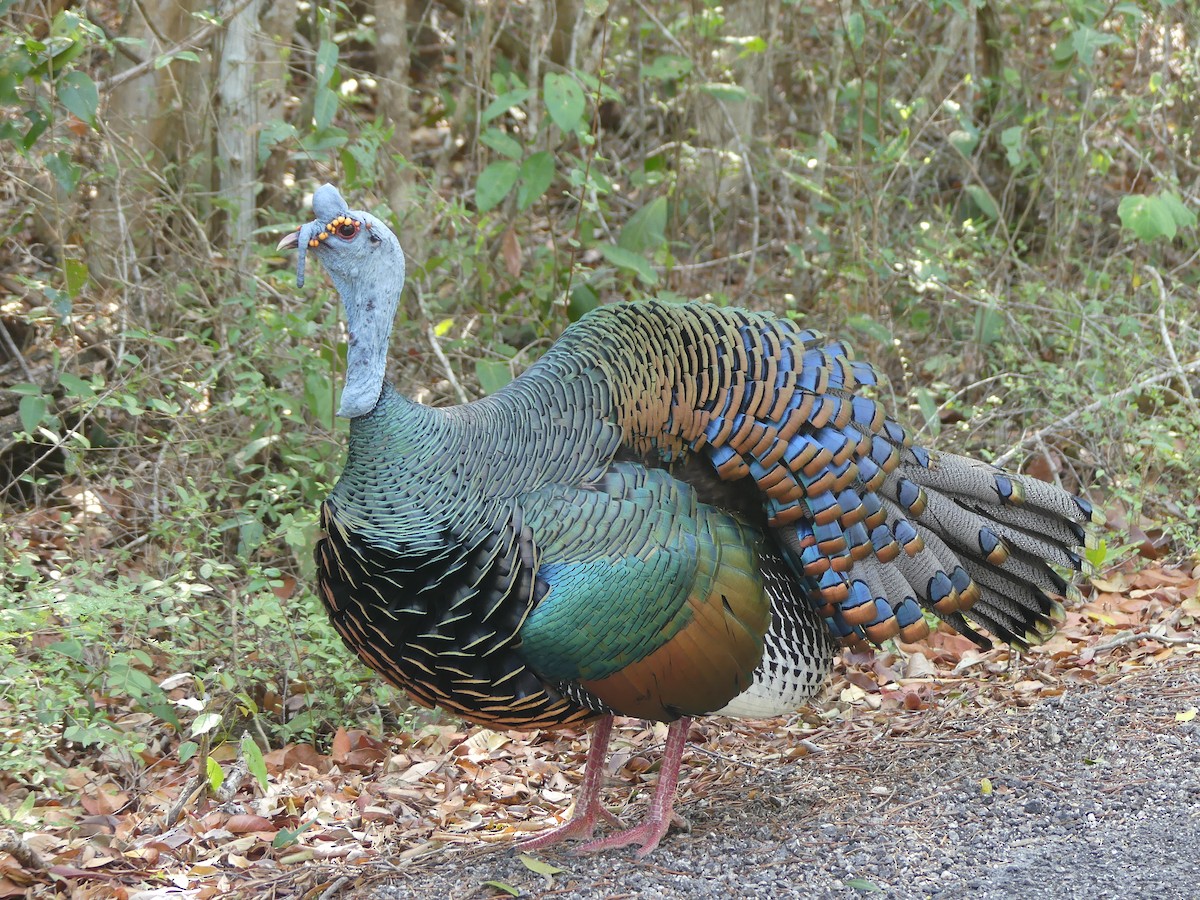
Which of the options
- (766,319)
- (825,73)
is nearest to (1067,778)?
(766,319)

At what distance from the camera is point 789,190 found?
8.47 meters

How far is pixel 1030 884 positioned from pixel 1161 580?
274 centimetres

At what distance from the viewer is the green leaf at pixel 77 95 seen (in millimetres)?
5000

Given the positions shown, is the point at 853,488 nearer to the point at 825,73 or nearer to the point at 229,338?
the point at 229,338

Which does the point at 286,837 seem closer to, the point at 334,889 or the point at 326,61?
the point at 334,889

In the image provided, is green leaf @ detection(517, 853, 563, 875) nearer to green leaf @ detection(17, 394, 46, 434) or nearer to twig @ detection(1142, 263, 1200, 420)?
green leaf @ detection(17, 394, 46, 434)

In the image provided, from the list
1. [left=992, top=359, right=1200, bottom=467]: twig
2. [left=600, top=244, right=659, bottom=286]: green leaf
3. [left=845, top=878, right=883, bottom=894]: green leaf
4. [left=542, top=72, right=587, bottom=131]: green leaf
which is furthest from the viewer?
[left=600, top=244, right=659, bottom=286]: green leaf

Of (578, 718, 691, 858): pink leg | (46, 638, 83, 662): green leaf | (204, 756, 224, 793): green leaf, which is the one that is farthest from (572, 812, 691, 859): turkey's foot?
(46, 638, 83, 662): green leaf

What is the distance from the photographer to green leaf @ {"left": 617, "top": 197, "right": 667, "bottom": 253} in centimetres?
682

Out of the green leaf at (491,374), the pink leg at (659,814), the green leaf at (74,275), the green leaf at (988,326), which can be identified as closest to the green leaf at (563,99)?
the green leaf at (491,374)

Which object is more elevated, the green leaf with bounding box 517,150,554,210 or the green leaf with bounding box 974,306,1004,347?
the green leaf with bounding box 517,150,554,210

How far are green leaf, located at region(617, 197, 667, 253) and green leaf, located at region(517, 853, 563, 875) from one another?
12.2 feet

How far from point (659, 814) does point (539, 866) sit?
17.0 inches

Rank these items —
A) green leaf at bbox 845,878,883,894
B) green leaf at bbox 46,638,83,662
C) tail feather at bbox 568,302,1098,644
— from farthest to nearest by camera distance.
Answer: green leaf at bbox 46,638,83,662 < tail feather at bbox 568,302,1098,644 < green leaf at bbox 845,878,883,894
